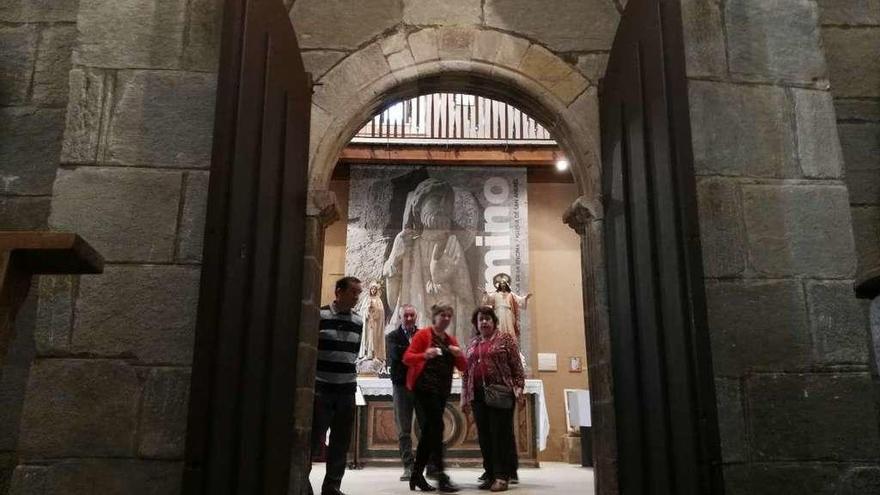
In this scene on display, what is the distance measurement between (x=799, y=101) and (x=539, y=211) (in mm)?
6229

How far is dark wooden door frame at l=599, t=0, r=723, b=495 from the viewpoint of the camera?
6.64 ft

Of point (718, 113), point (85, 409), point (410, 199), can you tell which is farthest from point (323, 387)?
point (410, 199)

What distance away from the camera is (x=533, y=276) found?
8.87 meters

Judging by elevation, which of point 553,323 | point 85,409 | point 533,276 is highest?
point 533,276

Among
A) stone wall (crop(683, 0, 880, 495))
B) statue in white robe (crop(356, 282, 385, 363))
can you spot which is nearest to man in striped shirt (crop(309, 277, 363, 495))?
stone wall (crop(683, 0, 880, 495))

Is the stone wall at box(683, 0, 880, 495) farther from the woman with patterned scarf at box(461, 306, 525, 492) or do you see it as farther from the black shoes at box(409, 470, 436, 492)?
the black shoes at box(409, 470, 436, 492)

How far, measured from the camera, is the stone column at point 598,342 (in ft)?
9.84

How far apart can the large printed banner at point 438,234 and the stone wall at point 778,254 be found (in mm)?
5563

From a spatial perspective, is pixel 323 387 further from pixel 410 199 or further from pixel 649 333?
pixel 410 199

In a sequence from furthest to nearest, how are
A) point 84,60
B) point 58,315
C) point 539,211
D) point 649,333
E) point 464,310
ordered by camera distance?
point 539,211, point 464,310, point 84,60, point 58,315, point 649,333

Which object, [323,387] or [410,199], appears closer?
[323,387]

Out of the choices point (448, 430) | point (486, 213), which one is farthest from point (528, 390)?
point (486, 213)

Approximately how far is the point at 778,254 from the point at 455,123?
6.44 meters

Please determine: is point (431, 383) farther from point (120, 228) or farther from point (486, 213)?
point (486, 213)
